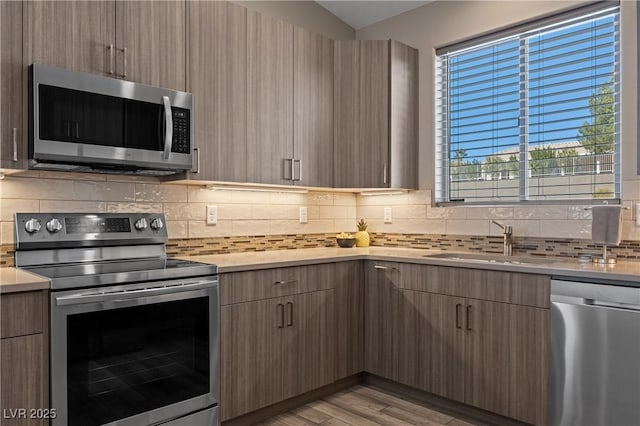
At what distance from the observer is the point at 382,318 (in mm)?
2992

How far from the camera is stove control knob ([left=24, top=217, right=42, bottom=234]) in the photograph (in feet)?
7.45

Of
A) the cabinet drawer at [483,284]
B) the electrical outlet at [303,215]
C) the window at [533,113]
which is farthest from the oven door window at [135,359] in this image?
the window at [533,113]

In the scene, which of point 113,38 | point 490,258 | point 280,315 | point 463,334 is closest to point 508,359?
point 463,334

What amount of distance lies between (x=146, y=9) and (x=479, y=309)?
2307 millimetres

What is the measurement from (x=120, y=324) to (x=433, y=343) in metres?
1.67

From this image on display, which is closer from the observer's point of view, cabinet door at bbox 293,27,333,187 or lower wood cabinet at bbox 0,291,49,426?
lower wood cabinet at bbox 0,291,49,426

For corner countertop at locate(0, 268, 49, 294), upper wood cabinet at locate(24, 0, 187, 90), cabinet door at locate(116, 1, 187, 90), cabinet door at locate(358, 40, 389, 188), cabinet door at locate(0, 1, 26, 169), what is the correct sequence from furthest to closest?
1. cabinet door at locate(358, 40, 389, 188)
2. cabinet door at locate(116, 1, 187, 90)
3. upper wood cabinet at locate(24, 0, 187, 90)
4. cabinet door at locate(0, 1, 26, 169)
5. corner countertop at locate(0, 268, 49, 294)

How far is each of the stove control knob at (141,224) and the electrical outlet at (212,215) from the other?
1.41ft

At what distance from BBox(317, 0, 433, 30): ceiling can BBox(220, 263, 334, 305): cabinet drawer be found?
203cm

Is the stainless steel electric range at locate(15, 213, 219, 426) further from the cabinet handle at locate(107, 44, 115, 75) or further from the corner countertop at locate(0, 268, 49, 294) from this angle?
the cabinet handle at locate(107, 44, 115, 75)

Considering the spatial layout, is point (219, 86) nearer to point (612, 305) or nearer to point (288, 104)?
point (288, 104)

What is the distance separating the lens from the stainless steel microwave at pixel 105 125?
2.08 m

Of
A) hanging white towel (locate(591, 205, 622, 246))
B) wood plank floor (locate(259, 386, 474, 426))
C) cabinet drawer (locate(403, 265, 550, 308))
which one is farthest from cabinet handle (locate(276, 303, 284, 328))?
hanging white towel (locate(591, 205, 622, 246))

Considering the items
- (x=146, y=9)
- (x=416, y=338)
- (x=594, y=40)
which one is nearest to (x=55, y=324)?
(x=146, y=9)
